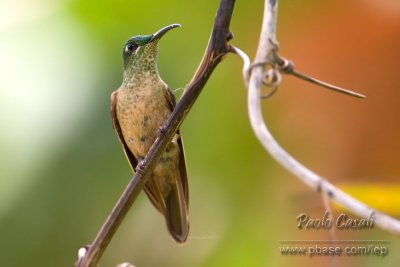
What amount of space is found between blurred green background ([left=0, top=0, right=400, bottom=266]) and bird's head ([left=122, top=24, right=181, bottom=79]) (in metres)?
0.09

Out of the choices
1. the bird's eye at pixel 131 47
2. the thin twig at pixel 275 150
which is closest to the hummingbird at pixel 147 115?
the bird's eye at pixel 131 47

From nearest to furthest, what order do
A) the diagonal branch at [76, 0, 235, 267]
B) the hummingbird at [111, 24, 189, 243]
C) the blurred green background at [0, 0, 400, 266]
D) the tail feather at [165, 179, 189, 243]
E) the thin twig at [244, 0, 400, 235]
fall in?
the thin twig at [244, 0, 400, 235], the diagonal branch at [76, 0, 235, 267], the blurred green background at [0, 0, 400, 266], the tail feather at [165, 179, 189, 243], the hummingbird at [111, 24, 189, 243]

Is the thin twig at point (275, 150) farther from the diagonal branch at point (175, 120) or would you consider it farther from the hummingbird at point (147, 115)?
the hummingbird at point (147, 115)

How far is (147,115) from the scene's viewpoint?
423 cm

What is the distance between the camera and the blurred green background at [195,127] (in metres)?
3.18

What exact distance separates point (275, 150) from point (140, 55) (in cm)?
302

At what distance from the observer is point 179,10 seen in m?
3.69

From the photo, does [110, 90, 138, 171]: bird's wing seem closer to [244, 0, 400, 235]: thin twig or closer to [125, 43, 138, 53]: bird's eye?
[125, 43, 138, 53]: bird's eye

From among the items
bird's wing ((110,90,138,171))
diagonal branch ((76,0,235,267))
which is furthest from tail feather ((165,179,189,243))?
diagonal branch ((76,0,235,267))

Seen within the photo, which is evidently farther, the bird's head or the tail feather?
the bird's head

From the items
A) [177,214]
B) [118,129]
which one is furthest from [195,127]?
[118,129]

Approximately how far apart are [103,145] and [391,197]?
90.7 inches

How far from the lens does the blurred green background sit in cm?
318

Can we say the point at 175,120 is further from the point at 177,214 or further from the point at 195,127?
the point at 177,214
